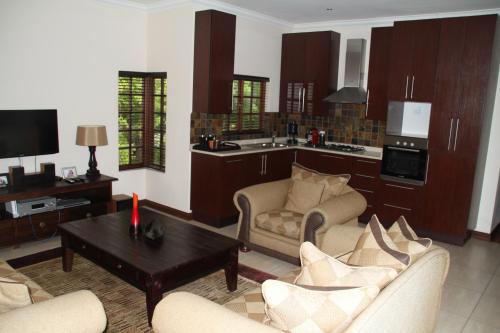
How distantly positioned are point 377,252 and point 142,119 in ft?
14.3

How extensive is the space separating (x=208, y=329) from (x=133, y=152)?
4413 mm

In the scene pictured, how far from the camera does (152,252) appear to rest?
3.03 metres

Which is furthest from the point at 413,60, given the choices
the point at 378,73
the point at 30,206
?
the point at 30,206

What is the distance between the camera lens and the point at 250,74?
5.96 m

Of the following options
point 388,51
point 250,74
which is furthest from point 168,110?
point 388,51

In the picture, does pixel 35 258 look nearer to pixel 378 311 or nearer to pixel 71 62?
pixel 71 62

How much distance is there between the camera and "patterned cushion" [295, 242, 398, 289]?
6.16ft

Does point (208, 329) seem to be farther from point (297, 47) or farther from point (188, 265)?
point (297, 47)

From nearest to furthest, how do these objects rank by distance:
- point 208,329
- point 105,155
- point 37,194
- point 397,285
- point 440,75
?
point 208,329 < point 397,285 < point 37,194 < point 440,75 < point 105,155

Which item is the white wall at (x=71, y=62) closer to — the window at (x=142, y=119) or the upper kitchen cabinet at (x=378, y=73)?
the window at (x=142, y=119)

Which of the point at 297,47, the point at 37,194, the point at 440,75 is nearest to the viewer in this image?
the point at 37,194

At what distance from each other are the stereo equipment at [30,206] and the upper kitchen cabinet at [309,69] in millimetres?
3661

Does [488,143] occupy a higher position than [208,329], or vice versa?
[488,143]

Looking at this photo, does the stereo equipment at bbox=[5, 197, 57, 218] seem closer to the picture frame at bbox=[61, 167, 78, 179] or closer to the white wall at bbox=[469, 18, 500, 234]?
the picture frame at bbox=[61, 167, 78, 179]
